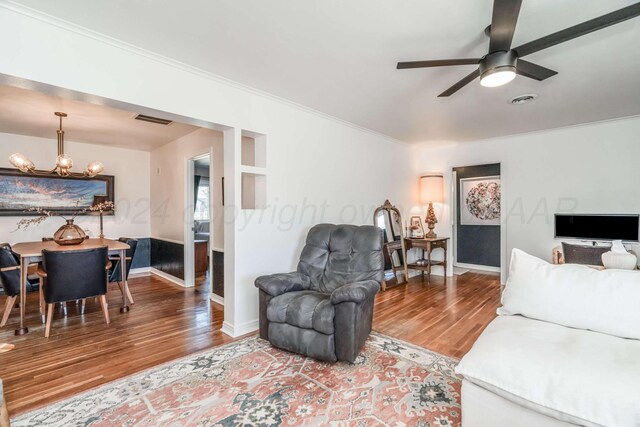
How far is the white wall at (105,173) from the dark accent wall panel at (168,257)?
538 mm

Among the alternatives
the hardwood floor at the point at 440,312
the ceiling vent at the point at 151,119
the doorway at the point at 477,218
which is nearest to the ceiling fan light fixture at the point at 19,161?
the ceiling vent at the point at 151,119

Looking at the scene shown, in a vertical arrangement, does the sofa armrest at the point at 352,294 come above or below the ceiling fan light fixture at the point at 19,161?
below

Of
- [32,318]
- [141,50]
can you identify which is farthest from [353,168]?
[32,318]

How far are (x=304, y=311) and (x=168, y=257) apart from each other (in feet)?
12.6

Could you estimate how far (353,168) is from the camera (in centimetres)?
445

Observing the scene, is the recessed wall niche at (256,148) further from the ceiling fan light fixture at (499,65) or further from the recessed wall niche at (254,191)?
the ceiling fan light fixture at (499,65)

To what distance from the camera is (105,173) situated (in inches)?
216

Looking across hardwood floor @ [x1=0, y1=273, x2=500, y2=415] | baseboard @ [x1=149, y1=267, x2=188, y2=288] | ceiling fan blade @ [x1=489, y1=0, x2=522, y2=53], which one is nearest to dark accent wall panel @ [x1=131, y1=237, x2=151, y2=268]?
baseboard @ [x1=149, y1=267, x2=188, y2=288]

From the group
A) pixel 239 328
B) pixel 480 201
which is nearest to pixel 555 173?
pixel 480 201

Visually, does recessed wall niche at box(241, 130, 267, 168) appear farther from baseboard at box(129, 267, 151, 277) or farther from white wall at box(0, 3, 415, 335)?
baseboard at box(129, 267, 151, 277)

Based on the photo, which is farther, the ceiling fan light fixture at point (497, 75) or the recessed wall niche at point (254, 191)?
the recessed wall niche at point (254, 191)

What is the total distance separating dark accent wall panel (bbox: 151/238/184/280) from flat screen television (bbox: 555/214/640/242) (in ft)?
19.0

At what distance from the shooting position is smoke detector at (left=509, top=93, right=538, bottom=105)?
321cm

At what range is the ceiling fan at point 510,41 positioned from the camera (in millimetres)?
1487
